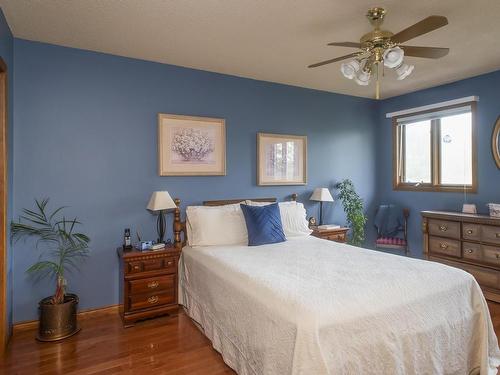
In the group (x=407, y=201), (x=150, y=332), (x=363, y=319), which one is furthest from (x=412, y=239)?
(x=150, y=332)

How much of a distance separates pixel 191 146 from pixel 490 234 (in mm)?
3406

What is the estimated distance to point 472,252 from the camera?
135 inches

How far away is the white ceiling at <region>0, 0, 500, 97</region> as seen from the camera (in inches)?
86.7

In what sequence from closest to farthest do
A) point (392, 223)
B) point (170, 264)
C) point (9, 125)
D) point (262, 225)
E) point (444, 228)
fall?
point (9, 125) < point (170, 264) < point (262, 225) < point (444, 228) < point (392, 223)

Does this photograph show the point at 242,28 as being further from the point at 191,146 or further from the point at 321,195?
the point at 321,195

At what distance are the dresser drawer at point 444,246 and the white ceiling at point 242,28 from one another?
6.67ft

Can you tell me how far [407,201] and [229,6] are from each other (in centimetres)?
378

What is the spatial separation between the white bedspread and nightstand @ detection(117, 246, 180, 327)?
22.6 inches

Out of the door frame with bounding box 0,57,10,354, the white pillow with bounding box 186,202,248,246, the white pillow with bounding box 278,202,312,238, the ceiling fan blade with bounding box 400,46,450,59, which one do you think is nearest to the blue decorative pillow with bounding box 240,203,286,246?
the white pillow with bounding box 186,202,248,246

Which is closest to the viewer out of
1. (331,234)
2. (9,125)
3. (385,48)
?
(385,48)

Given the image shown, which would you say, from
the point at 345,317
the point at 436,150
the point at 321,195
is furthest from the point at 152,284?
the point at 436,150

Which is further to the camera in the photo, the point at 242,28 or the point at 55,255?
the point at 55,255

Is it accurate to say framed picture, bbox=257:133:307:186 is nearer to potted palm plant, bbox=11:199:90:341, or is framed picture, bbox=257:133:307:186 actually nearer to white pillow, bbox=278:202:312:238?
white pillow, bbox=278:202:312:238

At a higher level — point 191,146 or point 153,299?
point 191,146
